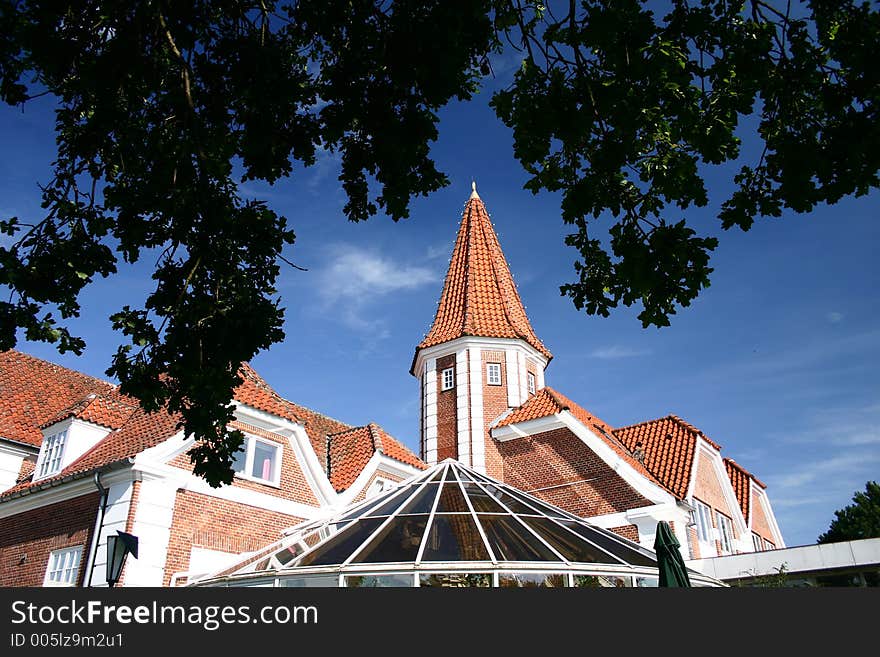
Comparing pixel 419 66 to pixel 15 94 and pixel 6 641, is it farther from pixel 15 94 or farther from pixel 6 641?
pixel 6 641

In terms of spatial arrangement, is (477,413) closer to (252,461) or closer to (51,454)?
(252,461)

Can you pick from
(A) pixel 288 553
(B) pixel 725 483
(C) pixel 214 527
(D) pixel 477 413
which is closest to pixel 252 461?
(C) pixel 214 527

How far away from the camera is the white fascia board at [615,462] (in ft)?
61.4

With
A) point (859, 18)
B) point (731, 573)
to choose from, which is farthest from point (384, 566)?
point (731, 573)

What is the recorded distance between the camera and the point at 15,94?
604 centimetres

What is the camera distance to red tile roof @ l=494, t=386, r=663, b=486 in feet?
68.1

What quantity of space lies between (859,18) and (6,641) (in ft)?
28.7

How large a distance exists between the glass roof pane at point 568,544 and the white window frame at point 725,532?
13582 millimetres

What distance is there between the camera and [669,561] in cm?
998

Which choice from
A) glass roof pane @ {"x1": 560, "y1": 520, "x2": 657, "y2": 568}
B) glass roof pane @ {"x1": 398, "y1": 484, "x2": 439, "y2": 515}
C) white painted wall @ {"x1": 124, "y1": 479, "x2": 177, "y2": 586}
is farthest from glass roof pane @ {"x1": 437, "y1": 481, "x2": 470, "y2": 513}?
white painted wall @ {"x1": 124, "y1": 479, "x2": 177, "y2": 586}

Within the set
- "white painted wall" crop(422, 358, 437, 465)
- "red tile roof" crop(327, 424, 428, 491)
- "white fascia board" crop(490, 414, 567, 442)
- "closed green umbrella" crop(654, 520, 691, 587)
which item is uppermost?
"white painted wall" crop(422, 358, 437, 465)

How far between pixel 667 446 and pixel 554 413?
422cm

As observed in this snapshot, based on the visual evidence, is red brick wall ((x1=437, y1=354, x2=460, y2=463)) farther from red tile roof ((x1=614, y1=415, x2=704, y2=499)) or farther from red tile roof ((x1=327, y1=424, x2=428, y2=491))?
red tile roof ((x1=614, y1=415, x2=704, y2=499))

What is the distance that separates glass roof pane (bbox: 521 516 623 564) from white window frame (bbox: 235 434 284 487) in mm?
7113
